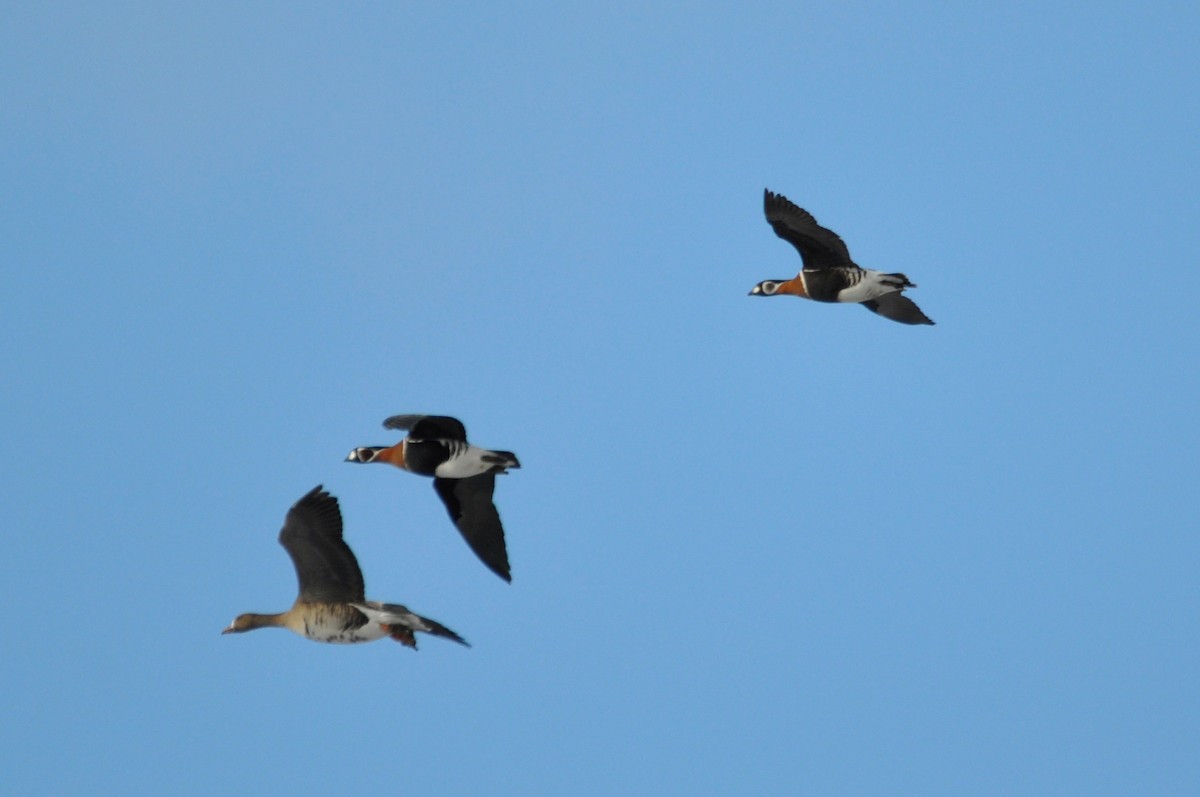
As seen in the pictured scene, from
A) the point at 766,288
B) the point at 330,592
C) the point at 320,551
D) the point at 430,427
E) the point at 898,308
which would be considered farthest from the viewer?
the point at 766,288

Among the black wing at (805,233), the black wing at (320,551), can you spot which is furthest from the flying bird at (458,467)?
the black wing at (805,233)

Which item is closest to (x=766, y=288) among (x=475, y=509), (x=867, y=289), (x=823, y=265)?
(x=823, y=265)

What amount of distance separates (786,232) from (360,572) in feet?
34.9

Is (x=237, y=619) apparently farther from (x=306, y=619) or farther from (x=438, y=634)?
(x=438, y=634)

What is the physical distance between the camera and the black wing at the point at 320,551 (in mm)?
23422

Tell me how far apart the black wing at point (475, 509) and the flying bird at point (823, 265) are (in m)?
7.36

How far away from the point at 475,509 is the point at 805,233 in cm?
817

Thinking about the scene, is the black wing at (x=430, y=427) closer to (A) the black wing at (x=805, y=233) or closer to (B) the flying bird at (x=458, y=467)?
(B) the flying bird at (x=458, y=467)

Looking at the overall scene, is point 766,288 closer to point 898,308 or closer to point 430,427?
point 898,308

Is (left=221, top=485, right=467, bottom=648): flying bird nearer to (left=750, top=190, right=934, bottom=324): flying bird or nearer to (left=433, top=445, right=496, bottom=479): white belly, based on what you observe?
(left=433, top=445, right=496, bottom=479): white belly

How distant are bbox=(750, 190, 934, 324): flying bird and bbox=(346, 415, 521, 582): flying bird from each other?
6932 mm

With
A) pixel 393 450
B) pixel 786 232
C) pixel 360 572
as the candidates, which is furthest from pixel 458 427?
pixel 786 232

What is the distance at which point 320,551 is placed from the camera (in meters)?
23.8

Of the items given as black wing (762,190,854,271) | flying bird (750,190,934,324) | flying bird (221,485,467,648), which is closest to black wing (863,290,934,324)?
flying bird (750,190,934,324)
